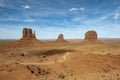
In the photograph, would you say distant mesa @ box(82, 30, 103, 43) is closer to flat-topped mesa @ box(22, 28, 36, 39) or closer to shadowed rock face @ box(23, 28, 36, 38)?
flat-topped mesa @ box(22, 28, 36, 39)

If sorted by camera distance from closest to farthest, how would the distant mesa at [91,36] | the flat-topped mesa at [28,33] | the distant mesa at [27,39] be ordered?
the distant mesa at [27,39] < the flat-topped mesa at [28,33] < the distant mesa at [91,36]

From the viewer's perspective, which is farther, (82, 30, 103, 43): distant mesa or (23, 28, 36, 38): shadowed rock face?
(82, 30, 103, 43): distant mesa

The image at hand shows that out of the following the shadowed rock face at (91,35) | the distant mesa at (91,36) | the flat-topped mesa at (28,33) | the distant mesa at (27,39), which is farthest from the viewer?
the shadowed rock face at (91,35)

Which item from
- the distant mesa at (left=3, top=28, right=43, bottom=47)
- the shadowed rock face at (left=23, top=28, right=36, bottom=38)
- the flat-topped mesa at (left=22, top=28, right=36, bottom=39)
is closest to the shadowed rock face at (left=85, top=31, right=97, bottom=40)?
the distant mesa at (left=3, top=28, right=43, bottom=47)

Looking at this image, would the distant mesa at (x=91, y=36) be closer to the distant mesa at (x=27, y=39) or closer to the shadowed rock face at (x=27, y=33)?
the distant mesa at (x=27, y=39)

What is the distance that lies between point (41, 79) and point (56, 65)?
24.4 ft

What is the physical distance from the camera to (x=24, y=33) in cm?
8500

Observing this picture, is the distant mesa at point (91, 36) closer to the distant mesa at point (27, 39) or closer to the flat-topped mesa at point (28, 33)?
the distant mesa at point (27, 39)

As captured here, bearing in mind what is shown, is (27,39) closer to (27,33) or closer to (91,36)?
(27,33)

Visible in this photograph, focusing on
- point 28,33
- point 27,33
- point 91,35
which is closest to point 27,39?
point 27,33

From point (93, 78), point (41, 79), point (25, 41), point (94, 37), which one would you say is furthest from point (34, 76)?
point (94, 37)

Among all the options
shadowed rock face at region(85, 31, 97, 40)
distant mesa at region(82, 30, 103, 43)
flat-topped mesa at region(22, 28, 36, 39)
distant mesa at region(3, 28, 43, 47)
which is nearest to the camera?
distant mesa at region(3, 28, 43, 47)

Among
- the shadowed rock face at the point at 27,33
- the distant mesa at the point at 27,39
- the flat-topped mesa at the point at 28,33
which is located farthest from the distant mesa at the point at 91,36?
the shadowed rock face at the point at 27,33

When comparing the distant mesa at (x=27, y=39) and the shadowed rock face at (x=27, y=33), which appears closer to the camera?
the distant mesa at (x=27, y=39)
